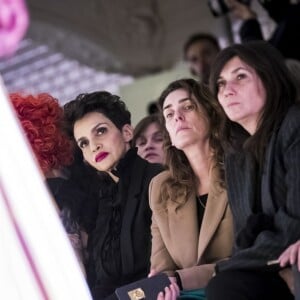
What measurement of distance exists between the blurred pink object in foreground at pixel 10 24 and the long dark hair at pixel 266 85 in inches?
32.6

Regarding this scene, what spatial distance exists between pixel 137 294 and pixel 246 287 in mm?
281

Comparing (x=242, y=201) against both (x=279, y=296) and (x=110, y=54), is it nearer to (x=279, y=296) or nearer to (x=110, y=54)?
(x=279, y=296)

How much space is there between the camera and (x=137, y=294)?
169 cm

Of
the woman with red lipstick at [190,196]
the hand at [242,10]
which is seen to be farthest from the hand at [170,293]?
the hand at [242,10]

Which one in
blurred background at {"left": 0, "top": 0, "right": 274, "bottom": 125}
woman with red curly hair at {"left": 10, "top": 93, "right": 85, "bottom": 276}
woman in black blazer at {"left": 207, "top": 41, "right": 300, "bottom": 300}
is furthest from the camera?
blurred background at {"left": 0, "top": 0, "right": 274, "bottom": 125}

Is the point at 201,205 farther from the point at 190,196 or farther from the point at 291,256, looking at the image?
the point at 291,256

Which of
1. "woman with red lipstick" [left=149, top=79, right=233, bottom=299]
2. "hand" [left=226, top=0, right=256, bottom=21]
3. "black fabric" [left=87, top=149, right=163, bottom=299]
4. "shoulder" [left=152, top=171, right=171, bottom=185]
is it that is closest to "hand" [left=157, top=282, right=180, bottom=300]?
"woman with red lipstick" [left=149, top=79, right=233, bottom=299]

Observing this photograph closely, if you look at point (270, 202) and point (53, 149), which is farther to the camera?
point (53, 149)

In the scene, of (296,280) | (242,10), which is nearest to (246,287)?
(296,280)

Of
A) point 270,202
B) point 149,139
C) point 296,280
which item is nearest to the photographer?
point 296,280

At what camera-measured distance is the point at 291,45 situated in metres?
2.34

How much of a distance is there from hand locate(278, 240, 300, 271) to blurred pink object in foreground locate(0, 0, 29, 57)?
3.72ft

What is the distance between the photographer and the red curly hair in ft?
6.17

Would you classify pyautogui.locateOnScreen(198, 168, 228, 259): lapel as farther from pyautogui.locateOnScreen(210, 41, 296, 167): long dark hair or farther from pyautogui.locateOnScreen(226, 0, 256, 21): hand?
pyautogui.locateOnScreen(226, 0, 256, 21): hand
